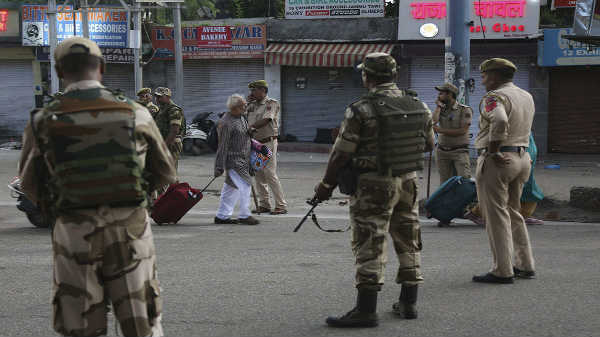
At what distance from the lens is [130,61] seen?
2448cm

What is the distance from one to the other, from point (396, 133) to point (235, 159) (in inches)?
210

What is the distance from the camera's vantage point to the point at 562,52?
64.4 feet

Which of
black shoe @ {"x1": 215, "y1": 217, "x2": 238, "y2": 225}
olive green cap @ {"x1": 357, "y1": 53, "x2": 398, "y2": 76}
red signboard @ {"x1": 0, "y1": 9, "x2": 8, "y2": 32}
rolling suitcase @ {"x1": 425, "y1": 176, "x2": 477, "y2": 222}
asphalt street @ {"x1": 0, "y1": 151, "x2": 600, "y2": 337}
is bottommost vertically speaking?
black shoe @ {"x1": 215, "y1": 217, "x2": 238, "y2": 225}

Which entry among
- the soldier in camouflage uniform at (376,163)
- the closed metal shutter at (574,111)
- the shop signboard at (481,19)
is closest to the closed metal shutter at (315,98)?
the shop signboard at (481,19)

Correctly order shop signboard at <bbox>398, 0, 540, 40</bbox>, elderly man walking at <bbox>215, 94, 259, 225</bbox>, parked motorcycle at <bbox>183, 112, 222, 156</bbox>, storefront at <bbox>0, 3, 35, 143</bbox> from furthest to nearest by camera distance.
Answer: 1. storefront at <bbox>0, 3, 35, 143</bbox>
2. parked motorcycle at <bbox>183, 112, 222, 156</bbox>
3. shop signboard at <bbox>398, 0, 540, 40</bbox>
4. elderly man walking at <bbox>215, 94, 259, 225</bbox>

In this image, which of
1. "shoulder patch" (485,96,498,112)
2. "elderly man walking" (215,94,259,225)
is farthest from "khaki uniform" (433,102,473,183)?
"shoulder patch" (485,96,498,112)

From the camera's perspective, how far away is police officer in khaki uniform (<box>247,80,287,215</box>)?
441 inches

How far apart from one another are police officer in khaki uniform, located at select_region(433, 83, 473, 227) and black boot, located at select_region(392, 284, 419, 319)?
547 centimetres

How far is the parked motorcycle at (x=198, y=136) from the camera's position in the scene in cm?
2084

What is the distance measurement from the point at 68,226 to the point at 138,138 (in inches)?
19.9

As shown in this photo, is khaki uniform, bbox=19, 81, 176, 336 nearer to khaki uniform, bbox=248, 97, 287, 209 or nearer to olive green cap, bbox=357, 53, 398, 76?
olive green cap, bbox=357, 53, 398, 76

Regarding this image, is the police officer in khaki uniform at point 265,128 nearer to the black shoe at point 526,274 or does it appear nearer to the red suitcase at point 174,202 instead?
the red suitcase at point 174,202

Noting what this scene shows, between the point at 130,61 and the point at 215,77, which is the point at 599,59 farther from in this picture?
the point at 130,61

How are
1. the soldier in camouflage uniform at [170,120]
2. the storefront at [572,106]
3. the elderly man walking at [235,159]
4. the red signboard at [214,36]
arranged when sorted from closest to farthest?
the elderly man walking at [235,159] → the soldier in camouflage uniform at [170,120] → the storefront at [572,106] → the red signboard at [214,36]
